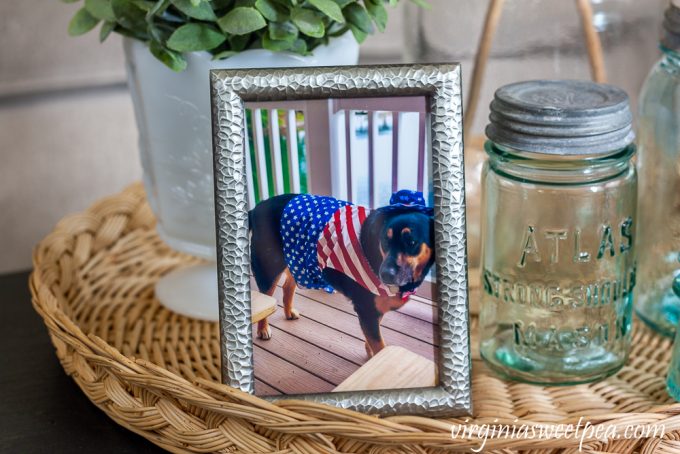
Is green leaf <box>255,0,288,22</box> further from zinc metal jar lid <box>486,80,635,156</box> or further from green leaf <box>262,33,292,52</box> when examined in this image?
zinc metal jar lid <box>486,80,635,156</box>

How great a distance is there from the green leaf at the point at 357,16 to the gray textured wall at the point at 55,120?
0.40 meters

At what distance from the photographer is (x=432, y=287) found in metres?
0.46

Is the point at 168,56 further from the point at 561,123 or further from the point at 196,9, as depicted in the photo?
the point at 561,123

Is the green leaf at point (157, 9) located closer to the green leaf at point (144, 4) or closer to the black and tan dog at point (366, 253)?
the green leaf at point (144, 4)

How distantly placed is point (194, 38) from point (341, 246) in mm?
155

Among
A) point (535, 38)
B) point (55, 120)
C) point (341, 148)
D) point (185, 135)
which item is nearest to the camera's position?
Result: point (341, 148)

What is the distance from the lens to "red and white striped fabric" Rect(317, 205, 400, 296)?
0.45 m

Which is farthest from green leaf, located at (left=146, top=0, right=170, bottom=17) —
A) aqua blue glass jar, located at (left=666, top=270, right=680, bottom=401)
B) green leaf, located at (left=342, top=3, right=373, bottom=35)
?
aqua blue glass jar, located at (left=666, top=270, right=680, bottom=401)

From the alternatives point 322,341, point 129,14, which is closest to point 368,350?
point 322,341

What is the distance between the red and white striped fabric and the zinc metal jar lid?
0.11 m

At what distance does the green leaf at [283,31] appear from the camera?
503mm

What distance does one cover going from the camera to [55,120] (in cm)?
87

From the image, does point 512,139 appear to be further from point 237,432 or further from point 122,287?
point 122,287

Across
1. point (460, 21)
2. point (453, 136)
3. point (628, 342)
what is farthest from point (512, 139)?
point (460, 21)
